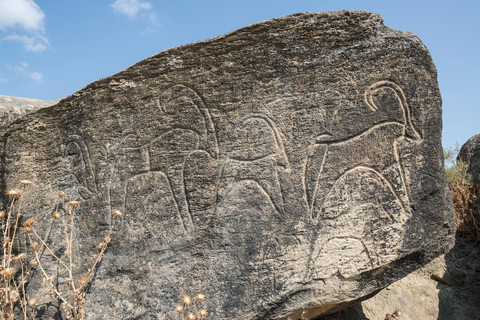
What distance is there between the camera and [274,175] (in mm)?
2850

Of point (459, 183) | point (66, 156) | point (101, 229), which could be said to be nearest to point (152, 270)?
point (101, 229)

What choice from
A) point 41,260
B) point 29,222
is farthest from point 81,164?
point 41,260

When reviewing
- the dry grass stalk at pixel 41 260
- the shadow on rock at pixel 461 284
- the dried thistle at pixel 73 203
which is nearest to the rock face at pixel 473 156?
the shadow on rock at pixel 461 284

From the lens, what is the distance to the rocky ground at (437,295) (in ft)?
12.3

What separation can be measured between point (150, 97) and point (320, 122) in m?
1.29

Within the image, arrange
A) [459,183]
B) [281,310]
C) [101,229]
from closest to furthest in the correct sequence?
1. [281,310]
2. [101,229]
3. [459,183]

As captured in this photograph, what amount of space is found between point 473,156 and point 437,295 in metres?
1.95

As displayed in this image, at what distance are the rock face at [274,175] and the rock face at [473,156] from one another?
220 cm

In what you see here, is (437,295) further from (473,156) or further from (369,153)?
(369,153)

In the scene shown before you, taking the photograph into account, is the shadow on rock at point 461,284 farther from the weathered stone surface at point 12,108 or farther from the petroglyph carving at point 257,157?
the weathered stone surface at point 12,108

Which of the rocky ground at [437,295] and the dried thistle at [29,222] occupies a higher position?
the dried thistle at [29,222]

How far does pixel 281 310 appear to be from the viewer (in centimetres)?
277

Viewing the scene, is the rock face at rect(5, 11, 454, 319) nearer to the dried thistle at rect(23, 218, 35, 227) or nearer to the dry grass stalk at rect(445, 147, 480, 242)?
the dried thistle at rect(23, 218, 35, 227)

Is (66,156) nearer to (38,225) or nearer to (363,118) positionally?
(38,225)
